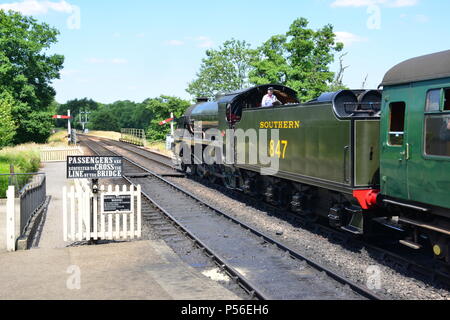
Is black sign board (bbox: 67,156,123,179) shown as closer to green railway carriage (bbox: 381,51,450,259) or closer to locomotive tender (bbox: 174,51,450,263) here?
locomotive tender (bbox: 174,51,450,263)

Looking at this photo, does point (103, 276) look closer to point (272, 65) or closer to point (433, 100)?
point (433, 100)

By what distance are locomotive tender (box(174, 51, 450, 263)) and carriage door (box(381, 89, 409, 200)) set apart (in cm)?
2

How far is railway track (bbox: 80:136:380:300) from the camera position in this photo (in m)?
7.05

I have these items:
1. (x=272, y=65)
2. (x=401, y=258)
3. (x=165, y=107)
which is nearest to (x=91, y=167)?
(x=401, y=258)

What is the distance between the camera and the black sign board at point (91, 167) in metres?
9.78

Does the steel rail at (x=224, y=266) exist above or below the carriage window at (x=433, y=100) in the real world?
below

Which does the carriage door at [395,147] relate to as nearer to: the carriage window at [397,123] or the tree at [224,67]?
the carriage window at [397,123]

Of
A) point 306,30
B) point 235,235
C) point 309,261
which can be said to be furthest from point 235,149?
point 306,30

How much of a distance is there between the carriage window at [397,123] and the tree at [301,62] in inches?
1030

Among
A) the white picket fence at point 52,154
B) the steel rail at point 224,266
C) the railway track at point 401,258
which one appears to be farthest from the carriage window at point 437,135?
the white picket fence at point 52,154

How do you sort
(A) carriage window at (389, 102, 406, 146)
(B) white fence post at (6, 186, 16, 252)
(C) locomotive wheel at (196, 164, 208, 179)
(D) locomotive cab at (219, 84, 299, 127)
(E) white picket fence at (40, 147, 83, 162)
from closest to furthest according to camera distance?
(A) carriage window at (389, 102, 406, 146) → (B) white fence post at (6, 186, 16, 252) → (D) locomotive cab at (219, 84, 299, 127) → (C) locomotive wheel at (196, 164, 208, 179) → (E) white picket fence at (40, 147, 83, 162)

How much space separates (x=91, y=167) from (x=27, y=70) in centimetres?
3826

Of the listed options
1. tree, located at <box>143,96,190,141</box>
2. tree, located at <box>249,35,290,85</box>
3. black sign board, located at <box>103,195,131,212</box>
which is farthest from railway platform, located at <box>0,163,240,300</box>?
tree, located at <box>143,96,190,141</box>

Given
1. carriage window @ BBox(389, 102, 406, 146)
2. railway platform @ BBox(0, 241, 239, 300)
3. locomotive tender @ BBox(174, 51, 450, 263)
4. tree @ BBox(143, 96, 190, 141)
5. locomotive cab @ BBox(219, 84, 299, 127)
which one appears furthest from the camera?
tree @ BBox(143, 96, 190, 141)
